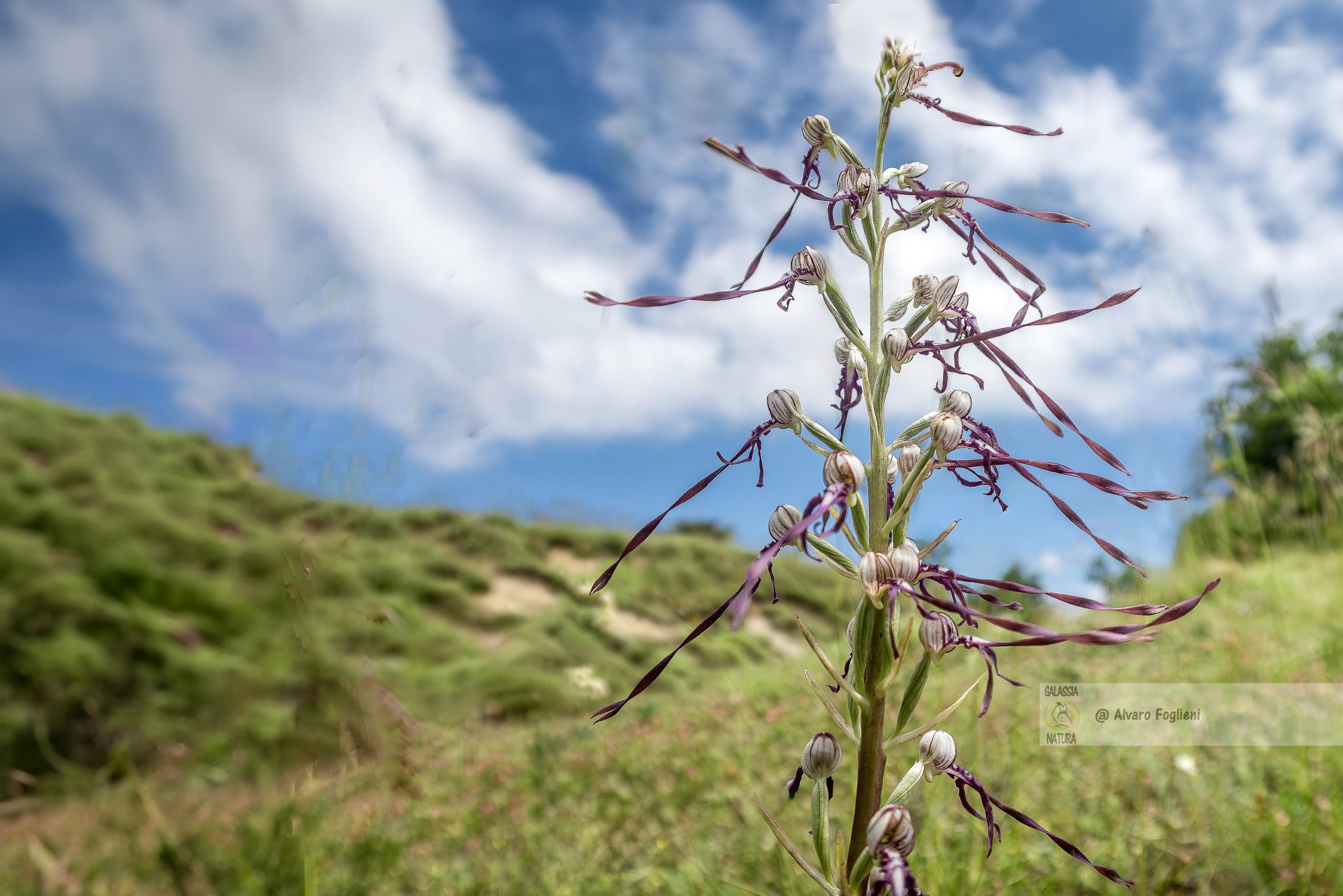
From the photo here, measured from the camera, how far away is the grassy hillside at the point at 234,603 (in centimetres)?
580

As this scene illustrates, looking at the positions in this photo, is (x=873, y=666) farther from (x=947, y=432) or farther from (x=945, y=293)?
(x=945, y=293)

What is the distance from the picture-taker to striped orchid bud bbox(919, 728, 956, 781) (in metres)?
0.91

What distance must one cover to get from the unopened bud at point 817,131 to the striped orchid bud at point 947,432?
0.41m

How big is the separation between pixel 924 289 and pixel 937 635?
1.40 feet

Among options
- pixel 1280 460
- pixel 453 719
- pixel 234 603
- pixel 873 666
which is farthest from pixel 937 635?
pixel 1280 460

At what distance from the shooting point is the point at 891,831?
0.82 meters

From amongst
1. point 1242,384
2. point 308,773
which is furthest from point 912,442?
point 1242,384

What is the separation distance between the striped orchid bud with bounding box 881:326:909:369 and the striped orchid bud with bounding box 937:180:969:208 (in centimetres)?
21

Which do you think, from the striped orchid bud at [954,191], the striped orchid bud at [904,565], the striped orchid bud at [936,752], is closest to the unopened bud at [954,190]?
the striped orchid bud at [954,191]

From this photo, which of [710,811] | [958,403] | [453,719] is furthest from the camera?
[453,719]

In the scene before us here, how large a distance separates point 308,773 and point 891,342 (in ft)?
7.13

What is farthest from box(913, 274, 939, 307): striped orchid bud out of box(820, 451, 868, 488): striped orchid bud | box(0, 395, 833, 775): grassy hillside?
box(0, 395, 833, 775): grassy hillside

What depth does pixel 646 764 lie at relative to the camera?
4.20 metres

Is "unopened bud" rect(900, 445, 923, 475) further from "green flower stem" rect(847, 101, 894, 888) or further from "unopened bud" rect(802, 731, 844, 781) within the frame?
"unopened bud" rect(802, 731, 844, 781)
